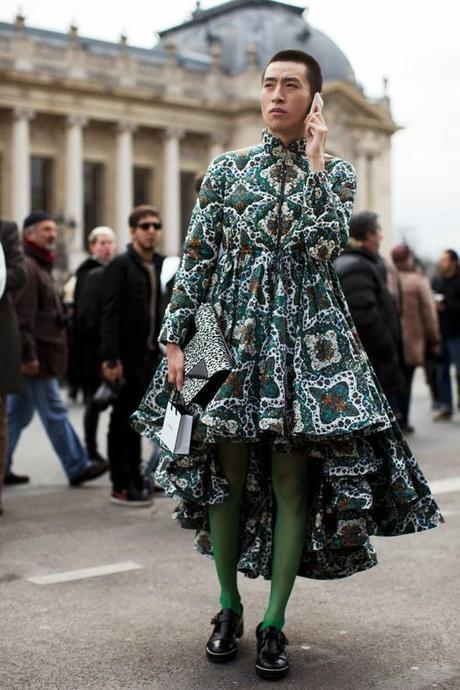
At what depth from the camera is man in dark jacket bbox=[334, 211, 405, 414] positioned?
8406 millimetres

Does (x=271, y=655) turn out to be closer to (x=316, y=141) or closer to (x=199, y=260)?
(x=199, y=260)

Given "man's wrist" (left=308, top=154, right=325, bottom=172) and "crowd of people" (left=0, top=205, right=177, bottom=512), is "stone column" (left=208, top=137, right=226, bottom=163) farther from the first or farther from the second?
"man's wrist" (left=308, top=154, right=325, bottom=172)

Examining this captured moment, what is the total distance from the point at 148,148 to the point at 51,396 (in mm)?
50425

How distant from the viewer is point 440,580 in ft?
17.2

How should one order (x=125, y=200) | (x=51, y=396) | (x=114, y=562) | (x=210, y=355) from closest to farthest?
(x=210, y=355)
(x=114, y=562)
(x=51, y=396)
(x=125, y=200)

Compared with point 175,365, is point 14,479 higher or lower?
lower

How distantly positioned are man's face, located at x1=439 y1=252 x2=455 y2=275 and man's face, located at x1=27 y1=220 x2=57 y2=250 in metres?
6.31

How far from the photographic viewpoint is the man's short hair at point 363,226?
8.62m

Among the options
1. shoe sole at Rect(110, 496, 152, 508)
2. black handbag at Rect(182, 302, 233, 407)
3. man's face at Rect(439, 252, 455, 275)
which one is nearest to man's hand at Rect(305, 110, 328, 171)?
black handbag at Rect(182, 302, 233, 407)

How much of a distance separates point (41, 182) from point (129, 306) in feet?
158

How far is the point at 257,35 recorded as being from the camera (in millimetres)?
61188

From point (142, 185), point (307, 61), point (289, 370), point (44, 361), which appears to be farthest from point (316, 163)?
point (142, 185)

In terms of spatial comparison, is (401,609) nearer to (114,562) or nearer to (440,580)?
(440,580)

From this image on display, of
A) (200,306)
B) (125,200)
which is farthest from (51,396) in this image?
(125,200)
